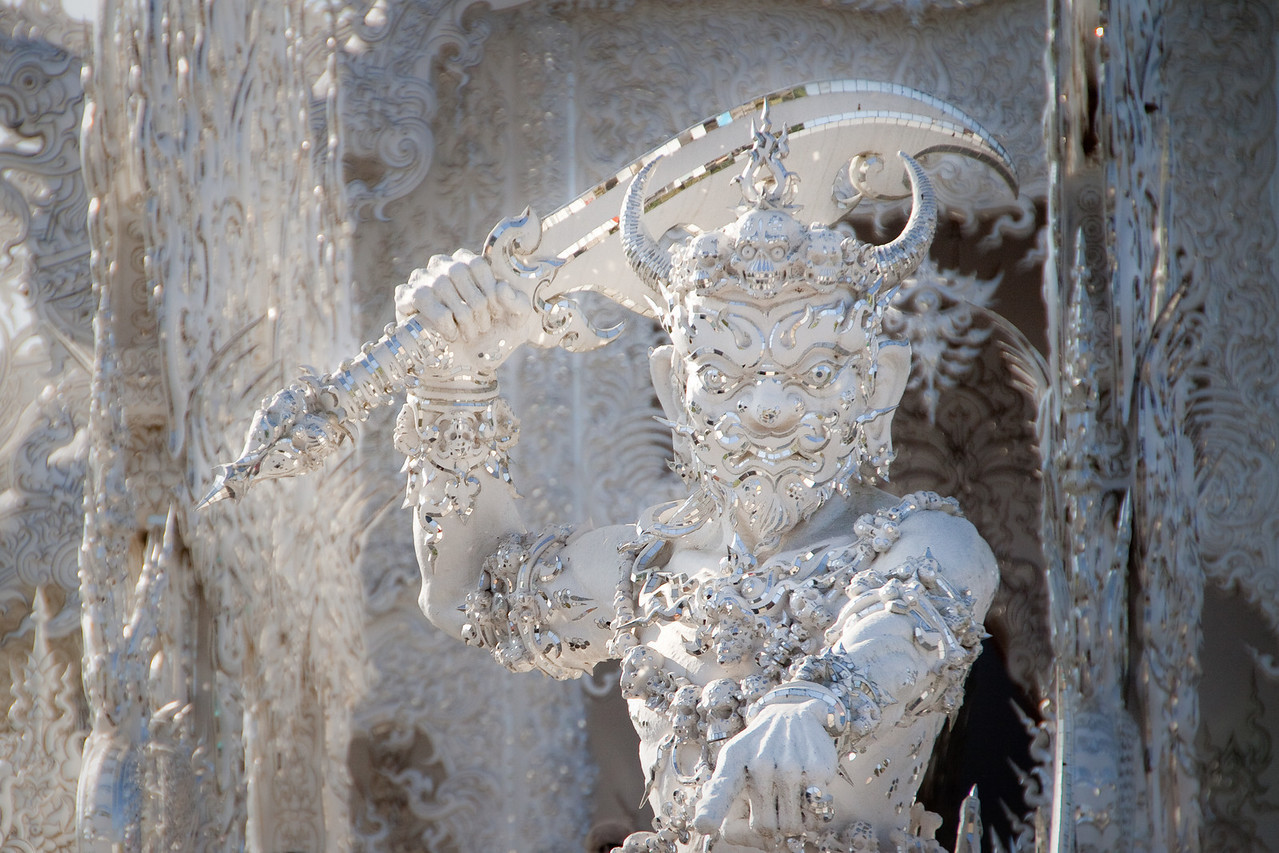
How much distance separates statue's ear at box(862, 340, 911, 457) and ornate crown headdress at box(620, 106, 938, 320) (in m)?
0.06

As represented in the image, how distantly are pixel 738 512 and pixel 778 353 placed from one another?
8.8 inches

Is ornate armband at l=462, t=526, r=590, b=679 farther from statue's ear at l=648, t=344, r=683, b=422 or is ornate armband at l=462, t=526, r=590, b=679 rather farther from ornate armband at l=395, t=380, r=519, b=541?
statue's ear at l=648, t=344, r=683, b=422

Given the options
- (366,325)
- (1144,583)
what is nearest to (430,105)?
(366,325)

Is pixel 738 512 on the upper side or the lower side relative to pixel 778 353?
lower

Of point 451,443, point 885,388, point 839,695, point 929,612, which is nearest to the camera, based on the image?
point 839,695

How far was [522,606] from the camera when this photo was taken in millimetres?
2123

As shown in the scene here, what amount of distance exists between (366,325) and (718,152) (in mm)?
1205

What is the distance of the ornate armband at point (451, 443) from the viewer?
6.84 feet

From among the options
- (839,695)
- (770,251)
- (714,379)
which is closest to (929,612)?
(839,695)

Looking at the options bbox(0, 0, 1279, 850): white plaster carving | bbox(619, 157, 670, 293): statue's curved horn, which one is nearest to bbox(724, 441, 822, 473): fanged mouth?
bbox(619, 157, 670, 293): statue's curved horn

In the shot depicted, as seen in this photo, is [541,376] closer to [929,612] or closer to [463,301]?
[463,301]

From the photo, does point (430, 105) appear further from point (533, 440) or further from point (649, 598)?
point (649, 598)

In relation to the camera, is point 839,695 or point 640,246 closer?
point 839,695

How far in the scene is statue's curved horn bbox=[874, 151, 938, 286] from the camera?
1.91 metres
